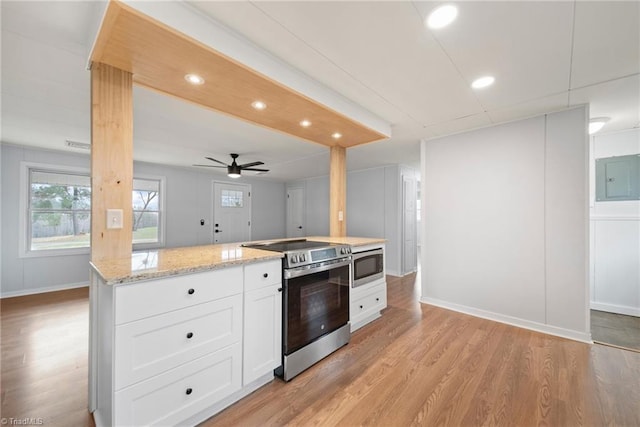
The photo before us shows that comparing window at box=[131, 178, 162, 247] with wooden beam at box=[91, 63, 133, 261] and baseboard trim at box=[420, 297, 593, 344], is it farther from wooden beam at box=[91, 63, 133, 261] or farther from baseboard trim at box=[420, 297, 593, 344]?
baseboard trim at box=[420, 297, 593, 344]

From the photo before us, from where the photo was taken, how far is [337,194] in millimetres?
3502

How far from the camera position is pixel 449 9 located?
1386 millimetres

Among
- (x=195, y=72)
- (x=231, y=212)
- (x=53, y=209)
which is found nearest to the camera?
(x=195, y=72)

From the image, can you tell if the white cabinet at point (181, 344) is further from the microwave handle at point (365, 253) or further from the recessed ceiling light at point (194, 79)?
the recessed ceiling light at point (194, 79)

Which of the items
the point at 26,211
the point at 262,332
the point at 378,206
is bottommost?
the point at 262,332

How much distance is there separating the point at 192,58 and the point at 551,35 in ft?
7.36

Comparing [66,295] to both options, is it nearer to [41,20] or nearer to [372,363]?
[41,20]

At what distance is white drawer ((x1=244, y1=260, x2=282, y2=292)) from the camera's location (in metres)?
1.74

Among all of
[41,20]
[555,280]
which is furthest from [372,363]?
[41,20]

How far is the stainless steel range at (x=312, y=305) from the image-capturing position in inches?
76.8

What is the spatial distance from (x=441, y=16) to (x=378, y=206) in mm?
4292

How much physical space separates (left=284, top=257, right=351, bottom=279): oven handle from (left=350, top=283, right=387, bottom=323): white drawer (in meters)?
0.50

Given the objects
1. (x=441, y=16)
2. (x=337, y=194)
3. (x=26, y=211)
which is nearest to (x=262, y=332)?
(x=337, y=194)

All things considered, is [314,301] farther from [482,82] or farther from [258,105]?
[482,82]
